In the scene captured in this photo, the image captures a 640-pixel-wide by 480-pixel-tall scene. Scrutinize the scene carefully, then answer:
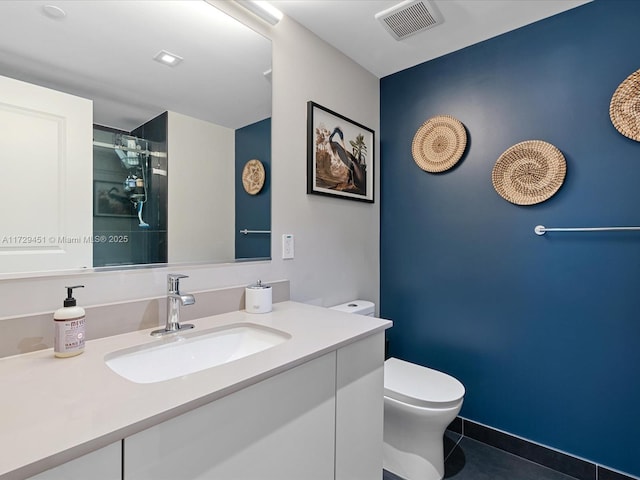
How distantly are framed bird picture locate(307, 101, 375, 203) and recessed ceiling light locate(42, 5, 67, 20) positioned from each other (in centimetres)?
103

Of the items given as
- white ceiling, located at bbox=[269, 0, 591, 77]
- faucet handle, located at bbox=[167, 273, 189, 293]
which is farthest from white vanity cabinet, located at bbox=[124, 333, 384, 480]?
white ceiling, located at bbox=[269, 0, 591, 77]

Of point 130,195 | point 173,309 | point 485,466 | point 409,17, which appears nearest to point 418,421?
point 485,466

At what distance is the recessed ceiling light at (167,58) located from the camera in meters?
1.18

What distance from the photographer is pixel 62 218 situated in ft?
3.07

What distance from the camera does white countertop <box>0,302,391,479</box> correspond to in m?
→ 0.48

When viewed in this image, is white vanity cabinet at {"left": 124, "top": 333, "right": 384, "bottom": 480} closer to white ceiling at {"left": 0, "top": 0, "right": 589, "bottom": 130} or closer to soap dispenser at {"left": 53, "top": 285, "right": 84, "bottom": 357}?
soap dispenser at {"left": 53, "top": 285, "right": 84, "bottom": 357}

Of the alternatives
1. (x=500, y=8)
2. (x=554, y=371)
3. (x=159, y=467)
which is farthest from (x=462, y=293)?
(x=159, y=467)

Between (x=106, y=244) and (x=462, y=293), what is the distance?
1821mm

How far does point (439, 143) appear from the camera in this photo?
78.5 inches

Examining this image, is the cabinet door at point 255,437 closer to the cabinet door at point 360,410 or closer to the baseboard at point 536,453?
the cabinet door at point 360,410

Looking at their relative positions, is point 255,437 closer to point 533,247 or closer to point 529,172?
point 533,247

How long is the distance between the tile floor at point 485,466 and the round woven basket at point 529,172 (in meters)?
1.35

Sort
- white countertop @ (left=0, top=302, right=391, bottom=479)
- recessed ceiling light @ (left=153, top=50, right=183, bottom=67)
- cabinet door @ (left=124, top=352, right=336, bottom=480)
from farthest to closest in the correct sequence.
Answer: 1. recessed ceiling light @ (left=153, top=50, right=183, bottom=67)
2. cabinet door @ (left=124, top=352, right=336, bottom=480)
3. white countertop @ (left=0, top=302, right=391, bottom=479)

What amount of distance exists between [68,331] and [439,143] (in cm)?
199
